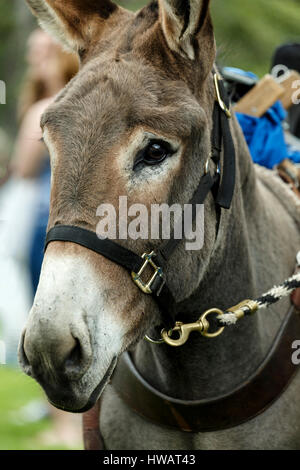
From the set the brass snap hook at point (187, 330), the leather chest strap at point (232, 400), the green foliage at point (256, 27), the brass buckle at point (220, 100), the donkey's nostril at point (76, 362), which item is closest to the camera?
the donkey's nostril at point (76, 362)

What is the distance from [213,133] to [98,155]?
62 cm

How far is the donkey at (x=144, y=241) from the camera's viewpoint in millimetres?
2080

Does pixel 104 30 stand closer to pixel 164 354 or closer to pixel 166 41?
pixel 166 41

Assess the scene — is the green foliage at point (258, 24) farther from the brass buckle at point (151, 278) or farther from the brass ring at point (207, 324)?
the brass buckle at point (151, 278)

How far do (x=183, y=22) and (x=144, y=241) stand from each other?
0.82m

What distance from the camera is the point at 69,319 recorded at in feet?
6.50

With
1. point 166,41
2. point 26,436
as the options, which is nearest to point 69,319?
point 166,41

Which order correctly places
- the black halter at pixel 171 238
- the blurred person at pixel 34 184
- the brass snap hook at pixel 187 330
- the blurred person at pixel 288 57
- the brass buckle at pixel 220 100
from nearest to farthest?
the black halter at pixel 171 238 → the brass snap hook at pixel 187 330 → the brass buckle at pixel 220 100 → the blurred person at pixel 288 57 → the blurred person at pixel 34 184

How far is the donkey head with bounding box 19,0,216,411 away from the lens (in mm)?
2029

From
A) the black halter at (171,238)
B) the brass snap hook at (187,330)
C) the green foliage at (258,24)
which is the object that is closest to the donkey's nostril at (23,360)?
the black halter at (171,238)

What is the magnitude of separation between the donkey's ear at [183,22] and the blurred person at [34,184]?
278 centimetres

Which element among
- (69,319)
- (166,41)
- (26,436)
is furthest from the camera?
(26,436)

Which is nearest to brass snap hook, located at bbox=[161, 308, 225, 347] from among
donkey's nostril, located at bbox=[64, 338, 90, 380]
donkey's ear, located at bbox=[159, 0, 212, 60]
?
donkey's nostril, located at bbox=[64, 338, 90, 380]

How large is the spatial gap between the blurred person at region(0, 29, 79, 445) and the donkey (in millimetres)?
2379
